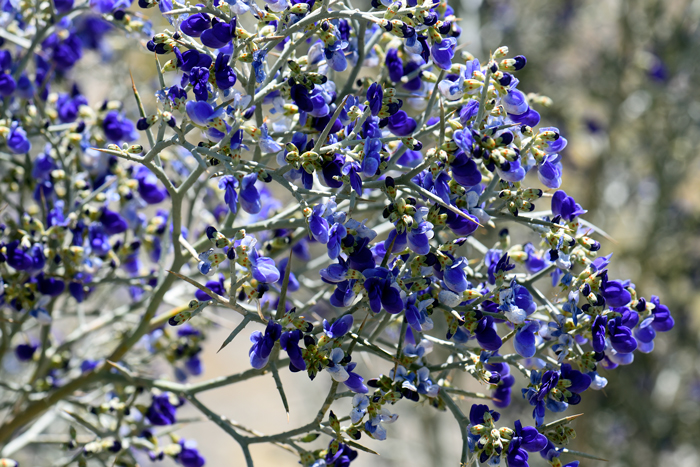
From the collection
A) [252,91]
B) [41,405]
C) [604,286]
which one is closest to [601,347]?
[604,286]

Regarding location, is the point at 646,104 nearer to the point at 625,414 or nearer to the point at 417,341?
the point at 625,414

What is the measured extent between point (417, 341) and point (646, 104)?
472 cm

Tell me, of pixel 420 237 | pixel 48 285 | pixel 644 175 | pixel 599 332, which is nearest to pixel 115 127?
pixel 48 285

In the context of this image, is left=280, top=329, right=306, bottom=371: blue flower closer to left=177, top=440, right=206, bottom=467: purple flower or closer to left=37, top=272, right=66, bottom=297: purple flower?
left=177, top=440, right=206, bottom=467: purple flower

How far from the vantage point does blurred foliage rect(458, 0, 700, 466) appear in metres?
5.29

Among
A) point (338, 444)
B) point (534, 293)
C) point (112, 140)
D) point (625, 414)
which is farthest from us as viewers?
point (625, 414)

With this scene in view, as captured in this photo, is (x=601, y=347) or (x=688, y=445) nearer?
(x=601, y=347)

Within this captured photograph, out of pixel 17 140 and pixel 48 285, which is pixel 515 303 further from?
pixel 17 140

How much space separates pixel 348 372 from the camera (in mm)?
1574

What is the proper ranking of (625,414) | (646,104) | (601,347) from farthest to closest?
(625,414) → (646,104) → (601,347)

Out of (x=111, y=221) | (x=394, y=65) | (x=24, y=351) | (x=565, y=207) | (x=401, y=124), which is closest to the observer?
(x=565, y=207)

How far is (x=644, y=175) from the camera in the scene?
21.5 feet

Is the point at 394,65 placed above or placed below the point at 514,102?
above

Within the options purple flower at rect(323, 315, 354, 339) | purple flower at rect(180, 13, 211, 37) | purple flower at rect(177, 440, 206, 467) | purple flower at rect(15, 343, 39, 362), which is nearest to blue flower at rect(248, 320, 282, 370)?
purple flower at rect(323, 315, 354, 339)
